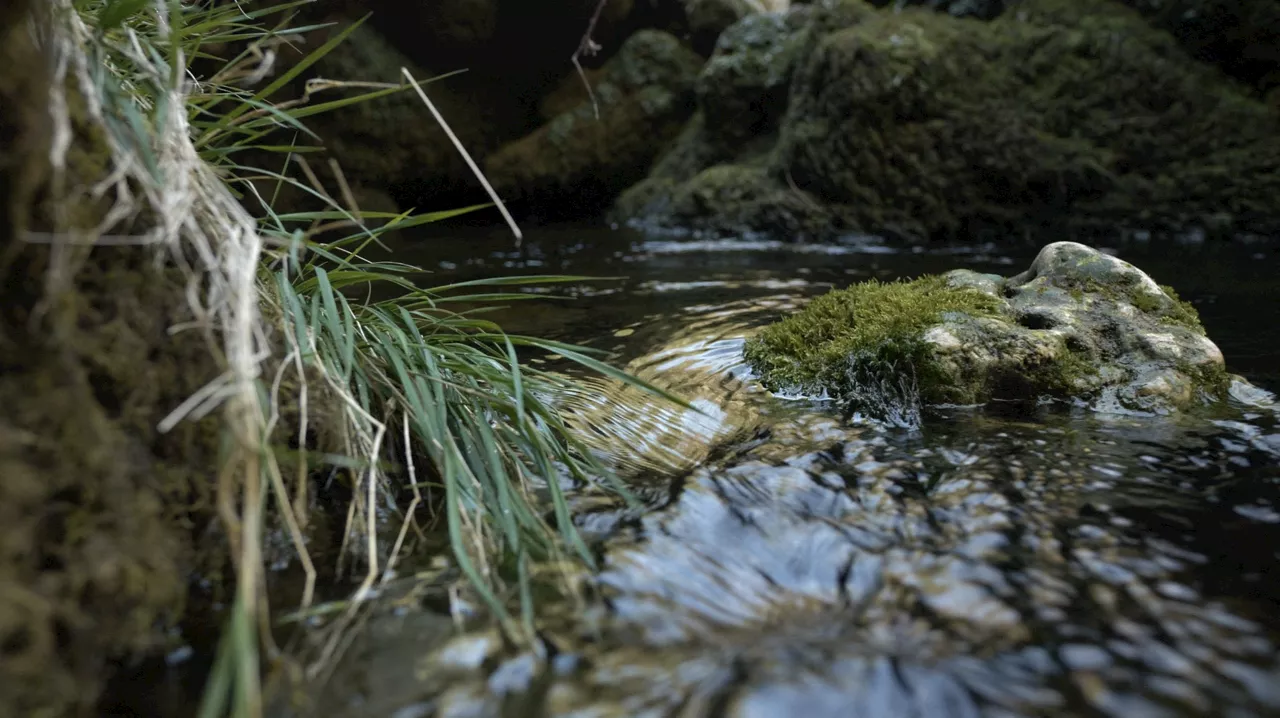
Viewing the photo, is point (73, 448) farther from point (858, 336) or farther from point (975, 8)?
point (975, 8)

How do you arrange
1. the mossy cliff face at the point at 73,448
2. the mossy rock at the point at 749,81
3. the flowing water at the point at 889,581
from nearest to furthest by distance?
the mossy cliff face at the point at 73,448 < the flowing water at the point at 889,581 < the mossy rock at the point at 749,81

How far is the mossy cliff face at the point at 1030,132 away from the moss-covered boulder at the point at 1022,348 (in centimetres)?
518

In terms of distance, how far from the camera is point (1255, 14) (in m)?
8.11

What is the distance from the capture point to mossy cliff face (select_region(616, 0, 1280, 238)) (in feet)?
26.4

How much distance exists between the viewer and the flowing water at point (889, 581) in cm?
138

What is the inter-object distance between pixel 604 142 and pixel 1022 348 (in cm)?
1024

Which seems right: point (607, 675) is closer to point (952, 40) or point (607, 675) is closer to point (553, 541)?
point (553, 541)

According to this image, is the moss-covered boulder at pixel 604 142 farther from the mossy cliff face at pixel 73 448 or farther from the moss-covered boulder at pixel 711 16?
the mossy cliff face at pixel 73 448

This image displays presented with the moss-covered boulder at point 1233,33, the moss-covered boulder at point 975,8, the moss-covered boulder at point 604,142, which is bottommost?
the moss-covered boulder at point 604,142

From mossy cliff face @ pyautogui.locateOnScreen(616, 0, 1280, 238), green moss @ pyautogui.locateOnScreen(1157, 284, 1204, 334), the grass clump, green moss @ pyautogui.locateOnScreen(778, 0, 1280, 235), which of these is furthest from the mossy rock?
green moss @ pyautogui.locateOnScreen(1157, 284, 1204, 334)

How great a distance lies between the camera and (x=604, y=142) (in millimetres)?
12508

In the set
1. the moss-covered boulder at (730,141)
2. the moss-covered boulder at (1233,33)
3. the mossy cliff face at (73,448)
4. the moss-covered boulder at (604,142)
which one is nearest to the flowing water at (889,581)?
the mossy cliff face at (73,448)

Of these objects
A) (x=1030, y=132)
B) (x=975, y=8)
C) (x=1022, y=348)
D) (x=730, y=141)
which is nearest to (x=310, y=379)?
(x=1022, y=348)

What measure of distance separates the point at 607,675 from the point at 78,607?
0.88 meters
